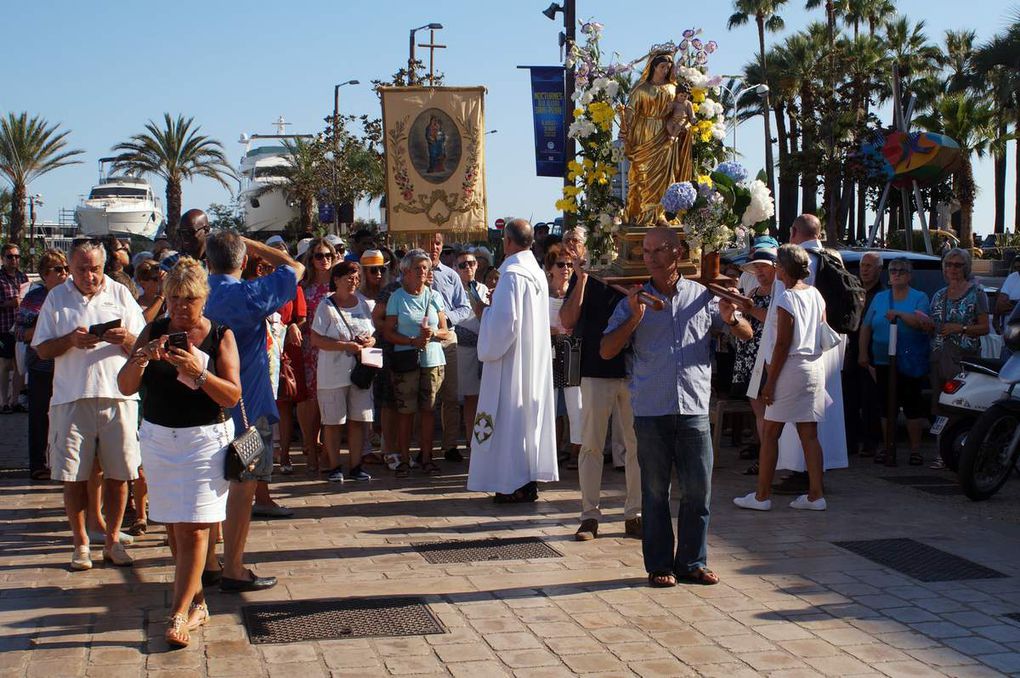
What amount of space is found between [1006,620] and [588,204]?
3.77m

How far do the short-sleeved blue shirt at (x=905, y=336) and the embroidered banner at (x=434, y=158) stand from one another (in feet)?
13.9

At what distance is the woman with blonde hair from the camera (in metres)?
10.2

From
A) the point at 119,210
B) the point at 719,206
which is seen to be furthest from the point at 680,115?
the point at 119,210

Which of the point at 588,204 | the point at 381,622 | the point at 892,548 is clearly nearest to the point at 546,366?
the point at 588,204

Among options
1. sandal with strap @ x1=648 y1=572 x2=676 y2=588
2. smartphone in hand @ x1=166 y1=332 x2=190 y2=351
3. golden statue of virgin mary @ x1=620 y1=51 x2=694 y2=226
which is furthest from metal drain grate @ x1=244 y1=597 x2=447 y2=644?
golden statue of virgin mary @ x1=620 y1=51 x2=694 y2=226

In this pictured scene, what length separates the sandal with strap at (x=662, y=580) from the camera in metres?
6.64

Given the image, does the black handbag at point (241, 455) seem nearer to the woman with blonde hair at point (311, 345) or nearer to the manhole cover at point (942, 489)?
the woman with blonde hair at point (311, 345)

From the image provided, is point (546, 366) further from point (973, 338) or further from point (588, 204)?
point (973, 338)

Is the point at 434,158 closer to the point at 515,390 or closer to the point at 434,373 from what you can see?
the point at 434,373

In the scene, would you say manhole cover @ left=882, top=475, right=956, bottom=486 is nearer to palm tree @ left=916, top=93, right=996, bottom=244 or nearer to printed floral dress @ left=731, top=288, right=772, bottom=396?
printed floral dress @ left=731, top=288, right=772, bottom=396

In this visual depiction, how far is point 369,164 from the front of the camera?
152 feet

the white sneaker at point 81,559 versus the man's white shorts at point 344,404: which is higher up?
the man's white shorts at point 344,404

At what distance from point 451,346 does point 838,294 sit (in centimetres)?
344

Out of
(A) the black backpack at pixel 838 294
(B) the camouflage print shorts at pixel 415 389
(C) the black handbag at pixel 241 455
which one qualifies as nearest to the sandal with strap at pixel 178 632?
(C) the black handbag at pixel 241 455
